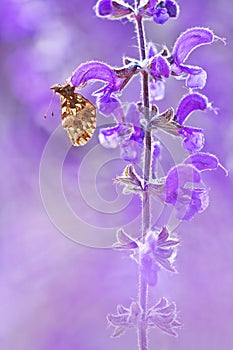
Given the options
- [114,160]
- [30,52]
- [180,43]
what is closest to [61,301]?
[114,160]

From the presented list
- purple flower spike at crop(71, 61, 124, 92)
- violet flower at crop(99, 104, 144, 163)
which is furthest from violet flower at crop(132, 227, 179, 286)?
purple flower spike at crop(71, 61, 124, 92)

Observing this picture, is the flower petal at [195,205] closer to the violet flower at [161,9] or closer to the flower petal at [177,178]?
the flower petal at [177,178]

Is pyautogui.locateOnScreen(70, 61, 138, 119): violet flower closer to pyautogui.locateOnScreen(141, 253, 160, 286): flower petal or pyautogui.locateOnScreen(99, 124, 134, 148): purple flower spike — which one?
pyautogui.locateOnScreen(99, 124, 134, 148): purple flower spike

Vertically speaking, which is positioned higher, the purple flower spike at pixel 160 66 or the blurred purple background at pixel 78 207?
the blurred purple background at pixel 78 207

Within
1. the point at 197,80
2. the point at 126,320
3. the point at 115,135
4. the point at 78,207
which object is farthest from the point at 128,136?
the point at 78,207

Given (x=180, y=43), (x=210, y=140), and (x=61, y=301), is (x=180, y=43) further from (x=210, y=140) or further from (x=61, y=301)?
(x=61, y=301)

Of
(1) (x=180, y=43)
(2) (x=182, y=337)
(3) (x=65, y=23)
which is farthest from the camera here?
(3) (x=65, y=23)

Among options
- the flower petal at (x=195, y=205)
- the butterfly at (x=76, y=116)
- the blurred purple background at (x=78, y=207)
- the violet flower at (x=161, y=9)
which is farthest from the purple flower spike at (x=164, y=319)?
the blurred purple background at (x=78, y=207)
